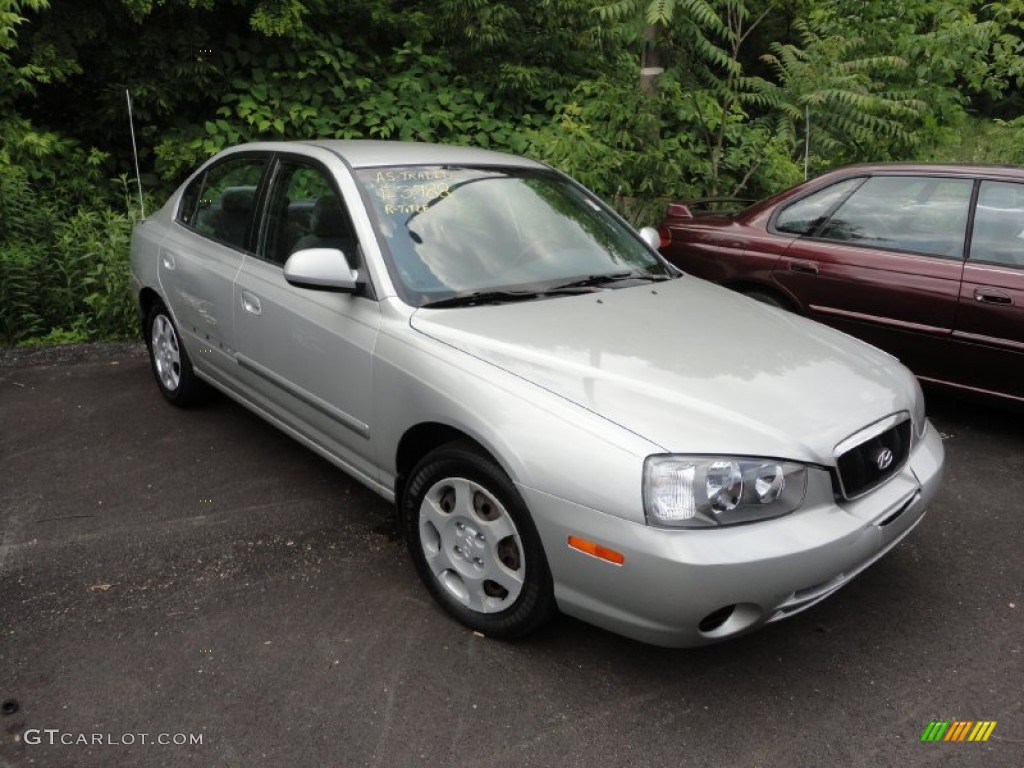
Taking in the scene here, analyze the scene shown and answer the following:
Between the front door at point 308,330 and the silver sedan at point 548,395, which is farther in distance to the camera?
the front door at point 308,330

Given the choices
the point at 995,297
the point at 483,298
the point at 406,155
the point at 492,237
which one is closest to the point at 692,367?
the point at 483,298

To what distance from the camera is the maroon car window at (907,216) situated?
4.63m

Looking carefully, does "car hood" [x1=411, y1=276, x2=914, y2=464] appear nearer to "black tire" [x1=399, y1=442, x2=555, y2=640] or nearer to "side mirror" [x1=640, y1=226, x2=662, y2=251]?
"black tire" [x1=399, y1=442, x2=555, y2=640]

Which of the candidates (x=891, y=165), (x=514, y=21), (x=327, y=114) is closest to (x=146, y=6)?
(x=327, y=114)

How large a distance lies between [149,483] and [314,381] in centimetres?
121

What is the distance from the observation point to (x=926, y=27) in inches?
342

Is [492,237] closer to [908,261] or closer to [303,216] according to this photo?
[303,216]

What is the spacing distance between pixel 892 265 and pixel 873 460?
248 centimetres

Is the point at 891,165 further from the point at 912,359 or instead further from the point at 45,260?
the point at 45,260

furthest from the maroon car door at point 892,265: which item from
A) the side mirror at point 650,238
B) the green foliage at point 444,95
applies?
the green foliage at point 444,95

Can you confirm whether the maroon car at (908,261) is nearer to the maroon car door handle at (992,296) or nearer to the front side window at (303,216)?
the maroon car door handle at (992,296)

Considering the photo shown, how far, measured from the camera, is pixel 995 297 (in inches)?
172

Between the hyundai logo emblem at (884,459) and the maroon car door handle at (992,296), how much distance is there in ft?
7.00

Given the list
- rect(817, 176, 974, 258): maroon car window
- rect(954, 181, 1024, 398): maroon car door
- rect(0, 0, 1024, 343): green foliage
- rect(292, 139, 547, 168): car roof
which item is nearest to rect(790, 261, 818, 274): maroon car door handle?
rect(817, 176, 974, 258): maroon car window
